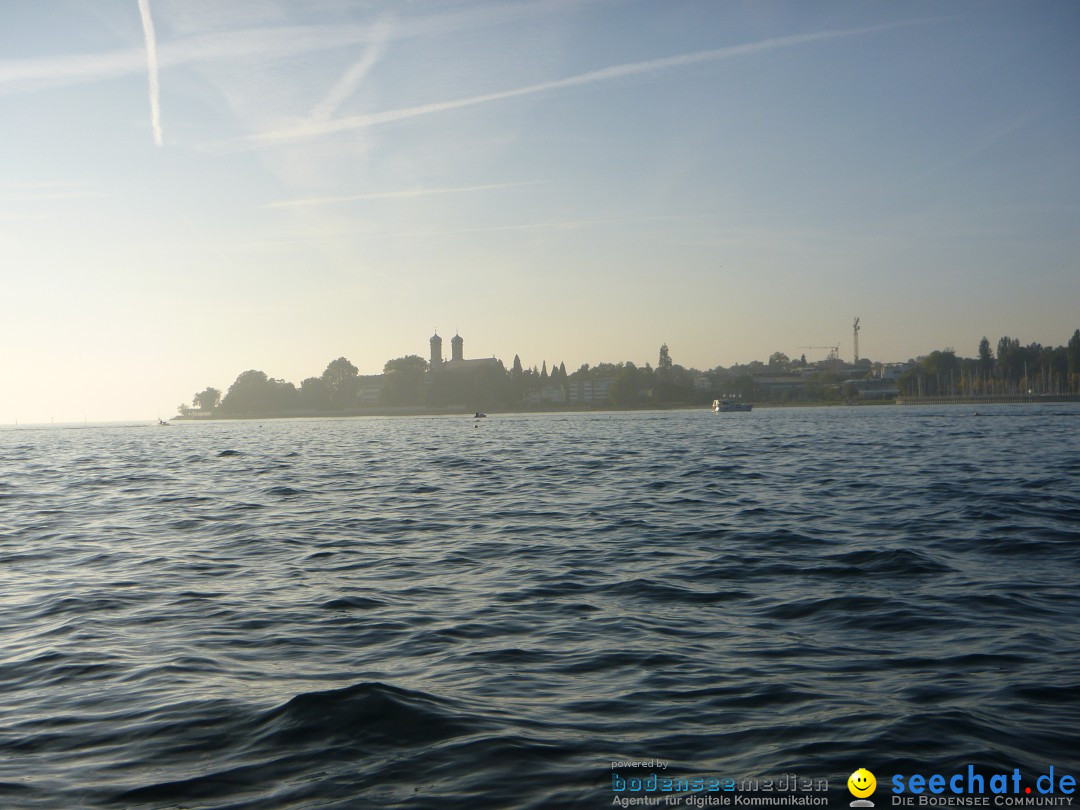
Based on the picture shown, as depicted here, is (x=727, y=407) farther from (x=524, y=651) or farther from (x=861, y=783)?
(x=861, y=783)

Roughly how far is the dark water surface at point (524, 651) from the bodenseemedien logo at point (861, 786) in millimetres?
86

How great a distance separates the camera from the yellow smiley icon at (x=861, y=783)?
5719mm

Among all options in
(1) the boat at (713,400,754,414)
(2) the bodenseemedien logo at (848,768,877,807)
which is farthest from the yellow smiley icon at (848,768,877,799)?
(1) the boat at (713,400,754,414)

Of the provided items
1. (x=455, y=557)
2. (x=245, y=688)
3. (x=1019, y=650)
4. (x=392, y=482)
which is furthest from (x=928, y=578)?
(x=392, y=482)

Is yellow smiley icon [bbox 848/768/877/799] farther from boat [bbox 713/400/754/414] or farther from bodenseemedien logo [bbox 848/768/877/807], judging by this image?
boat [bbox 713/400/754/414]

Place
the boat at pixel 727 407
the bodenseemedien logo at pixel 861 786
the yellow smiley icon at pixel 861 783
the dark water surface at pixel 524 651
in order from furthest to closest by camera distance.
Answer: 1. the boat at pixel 727 407
2. the dark water surface at pixel 524 651
3. the yellow smiley icon at pixel 861 783
4. the bodenseemedien logo at pixel 861 786

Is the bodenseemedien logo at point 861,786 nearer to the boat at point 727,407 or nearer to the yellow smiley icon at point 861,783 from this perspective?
the yellow smiley icon at point 861,783

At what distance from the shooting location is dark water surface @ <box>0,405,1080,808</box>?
621cm

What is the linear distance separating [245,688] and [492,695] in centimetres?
229

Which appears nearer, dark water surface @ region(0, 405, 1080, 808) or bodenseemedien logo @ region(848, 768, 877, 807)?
bodenseemedien logo @ region(848, 768, 877, 807)

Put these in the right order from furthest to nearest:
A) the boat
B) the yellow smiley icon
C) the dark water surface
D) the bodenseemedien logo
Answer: the boat → the dark water surface → the yellow smiley icon → the bodenseemedien logo

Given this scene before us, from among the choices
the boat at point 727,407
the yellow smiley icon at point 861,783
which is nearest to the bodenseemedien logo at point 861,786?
the yellow smiley icon at point 861,783

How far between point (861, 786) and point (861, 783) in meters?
0.05

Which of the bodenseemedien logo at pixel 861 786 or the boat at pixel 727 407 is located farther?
the boat at pixel 727 407
